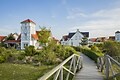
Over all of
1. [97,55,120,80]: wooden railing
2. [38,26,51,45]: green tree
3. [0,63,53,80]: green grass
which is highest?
[38,26,51,45]: green tree

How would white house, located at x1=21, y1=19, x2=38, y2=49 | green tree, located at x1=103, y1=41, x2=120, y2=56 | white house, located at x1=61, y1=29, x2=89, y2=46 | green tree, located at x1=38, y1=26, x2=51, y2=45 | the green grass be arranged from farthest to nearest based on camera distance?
white house, located at x1=61, y1=29, x2=89, y2=46 → white house, located at x1=21, y1=19, x2=38, y2=49 → green tree, located at x1=38, y1=26, x2=51, y2=45 → green tree, located at x1=103, y1=41, x2=120, y2=56 → the green grass

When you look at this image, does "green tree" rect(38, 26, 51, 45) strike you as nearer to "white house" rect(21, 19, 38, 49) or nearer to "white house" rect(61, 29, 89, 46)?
"white house" rect(21, 19, 38, 49)

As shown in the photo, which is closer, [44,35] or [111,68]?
[111,68]

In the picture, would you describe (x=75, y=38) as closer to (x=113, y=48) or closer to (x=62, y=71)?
(x=113, y=48)

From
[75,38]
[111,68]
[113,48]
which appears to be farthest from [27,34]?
[111,68]

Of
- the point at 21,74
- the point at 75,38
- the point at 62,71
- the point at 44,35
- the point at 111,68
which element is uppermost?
the point at 75,38

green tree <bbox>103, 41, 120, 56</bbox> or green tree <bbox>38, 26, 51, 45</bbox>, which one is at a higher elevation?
green tree <bbox>38, 26, 51, 45</bbox>

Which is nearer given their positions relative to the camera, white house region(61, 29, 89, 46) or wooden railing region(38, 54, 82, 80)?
wooden railing region(38, 54, 82, 80)

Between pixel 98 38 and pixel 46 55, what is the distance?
71143 mm

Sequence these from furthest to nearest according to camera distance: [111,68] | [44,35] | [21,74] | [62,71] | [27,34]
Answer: [27,34]
[44,35]
[21,74]
[111,68]
[62,71]

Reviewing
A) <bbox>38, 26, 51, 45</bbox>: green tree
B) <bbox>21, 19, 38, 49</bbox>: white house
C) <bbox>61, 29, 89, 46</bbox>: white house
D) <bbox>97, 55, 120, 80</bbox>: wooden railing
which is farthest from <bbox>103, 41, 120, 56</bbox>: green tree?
<bbox>61, 29, 89, 46</bbox>: white house

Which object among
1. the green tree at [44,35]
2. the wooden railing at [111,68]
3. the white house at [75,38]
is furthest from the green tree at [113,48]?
the white house at [75,38]

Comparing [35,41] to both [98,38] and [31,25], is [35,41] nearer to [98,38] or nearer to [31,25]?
[31,25]

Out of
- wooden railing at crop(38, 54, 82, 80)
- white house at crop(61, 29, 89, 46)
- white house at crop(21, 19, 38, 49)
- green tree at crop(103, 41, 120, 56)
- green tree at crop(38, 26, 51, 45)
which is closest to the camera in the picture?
wooden railing at crop(38, 54, 82, 80)
